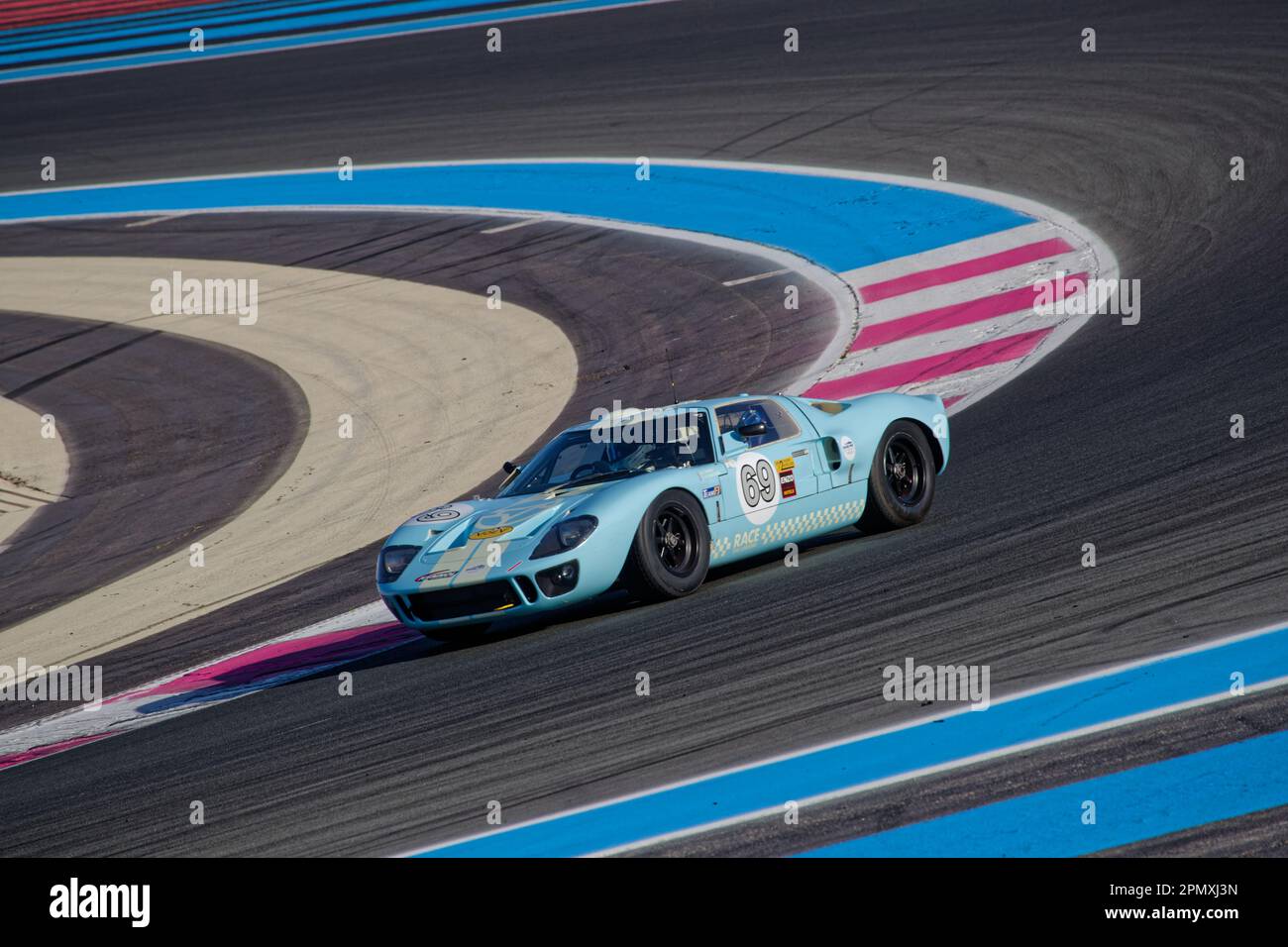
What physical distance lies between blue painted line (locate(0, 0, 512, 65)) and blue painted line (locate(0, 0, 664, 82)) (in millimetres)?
352

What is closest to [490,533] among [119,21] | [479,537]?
[479,537]

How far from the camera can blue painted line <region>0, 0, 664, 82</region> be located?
2803 centimetres

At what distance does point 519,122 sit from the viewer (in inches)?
918

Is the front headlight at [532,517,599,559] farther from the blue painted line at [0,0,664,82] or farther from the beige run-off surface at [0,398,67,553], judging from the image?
the blue painted line at [0,0,664,82]

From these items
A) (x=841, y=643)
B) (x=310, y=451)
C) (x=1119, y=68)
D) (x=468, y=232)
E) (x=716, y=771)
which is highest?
(x=1119, y=68)

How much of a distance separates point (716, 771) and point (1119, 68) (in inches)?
628

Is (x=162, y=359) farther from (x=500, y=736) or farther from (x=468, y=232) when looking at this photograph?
(x=500, y=736)

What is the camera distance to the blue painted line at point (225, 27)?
30281 millimetres

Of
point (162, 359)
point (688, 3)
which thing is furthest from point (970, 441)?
point (688, 3)

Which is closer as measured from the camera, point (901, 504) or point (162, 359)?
point (901, 504)

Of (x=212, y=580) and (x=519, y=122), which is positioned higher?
(x=519, y=122)

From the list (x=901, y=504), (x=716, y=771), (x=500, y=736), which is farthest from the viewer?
(x=901, y=504)

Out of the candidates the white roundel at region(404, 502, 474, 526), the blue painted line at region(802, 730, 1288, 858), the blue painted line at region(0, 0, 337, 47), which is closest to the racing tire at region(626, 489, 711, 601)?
the white roundel at region(404, 502, 474, 526)

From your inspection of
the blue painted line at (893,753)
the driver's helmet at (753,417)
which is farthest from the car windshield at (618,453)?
the blue painted line at (893,753)
